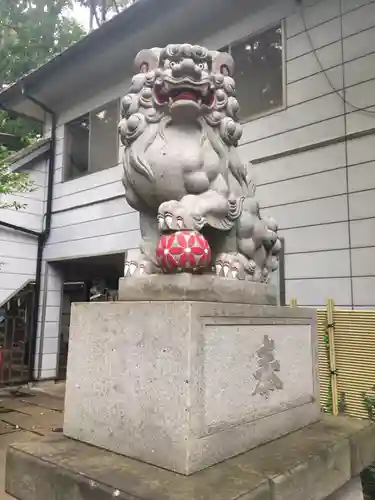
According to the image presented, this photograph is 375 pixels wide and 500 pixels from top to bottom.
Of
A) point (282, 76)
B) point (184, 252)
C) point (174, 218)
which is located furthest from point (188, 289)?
point (282, 76)

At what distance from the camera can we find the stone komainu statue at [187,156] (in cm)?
205

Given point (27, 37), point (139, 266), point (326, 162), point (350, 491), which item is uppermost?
point (27, 37)

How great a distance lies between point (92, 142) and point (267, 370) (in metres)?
6.46

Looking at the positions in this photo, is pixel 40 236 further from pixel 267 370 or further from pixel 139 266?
pixel 267 370

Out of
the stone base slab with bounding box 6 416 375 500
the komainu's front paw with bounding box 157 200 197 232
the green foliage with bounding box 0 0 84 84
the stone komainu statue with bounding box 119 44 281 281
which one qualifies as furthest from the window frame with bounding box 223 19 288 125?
the green foliage with bounding box 0 0 84 84

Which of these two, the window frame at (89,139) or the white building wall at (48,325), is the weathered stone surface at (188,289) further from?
the white building wall at (48,325)

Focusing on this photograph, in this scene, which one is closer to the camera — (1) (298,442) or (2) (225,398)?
(2) (225,398)

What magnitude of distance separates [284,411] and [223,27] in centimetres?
544

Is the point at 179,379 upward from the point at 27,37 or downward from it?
downward

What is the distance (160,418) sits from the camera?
172 centimetres

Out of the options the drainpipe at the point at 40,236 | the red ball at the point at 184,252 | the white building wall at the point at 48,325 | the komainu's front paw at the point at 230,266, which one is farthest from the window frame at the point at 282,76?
the white building wall at the point at 48,325

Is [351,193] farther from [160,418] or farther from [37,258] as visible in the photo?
[37,258]

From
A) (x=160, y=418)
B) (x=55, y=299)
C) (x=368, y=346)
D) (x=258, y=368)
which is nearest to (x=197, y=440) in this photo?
(x=160, y=418)

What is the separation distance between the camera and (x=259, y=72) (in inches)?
222
